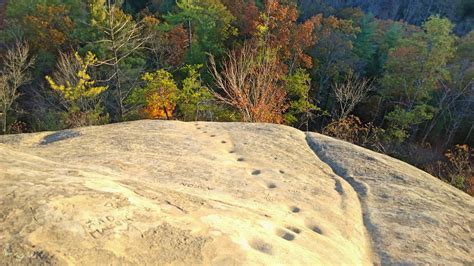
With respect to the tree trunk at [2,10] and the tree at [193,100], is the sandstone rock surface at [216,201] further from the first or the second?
the tree trunk at [2,10]

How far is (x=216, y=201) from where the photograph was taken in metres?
4.57

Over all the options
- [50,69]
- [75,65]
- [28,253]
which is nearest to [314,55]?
[75,65]

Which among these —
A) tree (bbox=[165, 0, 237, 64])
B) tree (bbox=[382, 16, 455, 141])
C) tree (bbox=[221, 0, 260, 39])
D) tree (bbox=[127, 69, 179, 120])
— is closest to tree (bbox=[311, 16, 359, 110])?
tree (bbox=[382, 16, 455, 141])

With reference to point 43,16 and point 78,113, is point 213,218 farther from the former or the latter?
point 43,16

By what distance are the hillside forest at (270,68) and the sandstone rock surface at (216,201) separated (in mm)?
13983

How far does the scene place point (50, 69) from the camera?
30203 millimetres

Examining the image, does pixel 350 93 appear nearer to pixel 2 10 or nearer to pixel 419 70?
pixel 419 70

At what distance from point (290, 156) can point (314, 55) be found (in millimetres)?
25290

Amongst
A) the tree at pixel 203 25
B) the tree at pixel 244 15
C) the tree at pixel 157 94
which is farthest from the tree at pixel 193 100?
the tree at pixel 244 15

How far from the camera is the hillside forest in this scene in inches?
941

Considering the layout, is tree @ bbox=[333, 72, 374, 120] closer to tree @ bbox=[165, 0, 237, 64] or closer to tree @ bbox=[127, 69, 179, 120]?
tree @ bbox=[127, 69, 179, 120]

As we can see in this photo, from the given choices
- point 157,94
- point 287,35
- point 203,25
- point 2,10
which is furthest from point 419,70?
point 2,10

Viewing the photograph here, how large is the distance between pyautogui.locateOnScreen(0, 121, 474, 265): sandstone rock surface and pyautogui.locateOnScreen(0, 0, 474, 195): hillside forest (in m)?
14.0

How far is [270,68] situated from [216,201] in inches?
746
